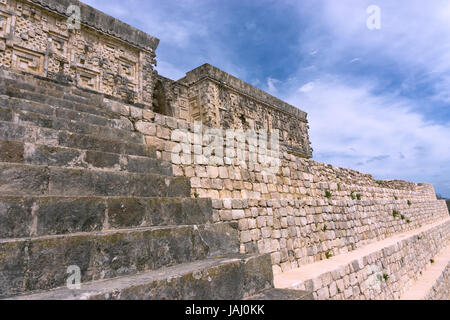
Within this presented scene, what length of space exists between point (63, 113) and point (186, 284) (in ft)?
10.4

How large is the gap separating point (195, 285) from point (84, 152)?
6.61 feet

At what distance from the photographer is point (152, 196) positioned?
288cm

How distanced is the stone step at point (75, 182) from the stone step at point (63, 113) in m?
1.55

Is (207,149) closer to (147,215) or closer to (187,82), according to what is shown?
(147,215)

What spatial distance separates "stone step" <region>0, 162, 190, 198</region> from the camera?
2.06 m

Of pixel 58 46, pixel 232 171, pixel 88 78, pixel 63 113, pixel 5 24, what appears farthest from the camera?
pixel 88 78

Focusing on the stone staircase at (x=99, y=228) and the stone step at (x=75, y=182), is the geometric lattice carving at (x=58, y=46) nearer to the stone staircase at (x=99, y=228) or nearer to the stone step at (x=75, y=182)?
the stone staircase at (x=99, y=228)

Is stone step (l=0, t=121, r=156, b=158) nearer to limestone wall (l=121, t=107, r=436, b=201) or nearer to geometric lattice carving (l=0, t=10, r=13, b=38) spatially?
limestone wall (l=121, t=107, r=436, b=201)

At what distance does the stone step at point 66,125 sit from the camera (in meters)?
3.08

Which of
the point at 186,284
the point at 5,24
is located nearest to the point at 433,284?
the point at 186,284

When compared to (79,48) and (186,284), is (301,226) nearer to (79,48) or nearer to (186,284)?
(186,284)
